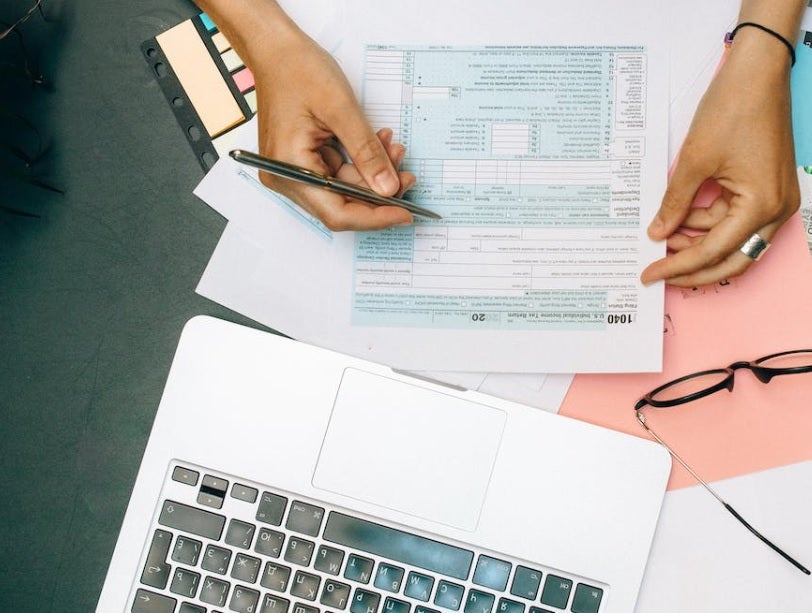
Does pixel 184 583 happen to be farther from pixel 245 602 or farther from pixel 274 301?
pixel 274 301

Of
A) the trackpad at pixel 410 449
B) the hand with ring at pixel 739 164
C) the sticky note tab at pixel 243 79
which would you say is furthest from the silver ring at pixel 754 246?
the sticky note tab at pixel 243 79

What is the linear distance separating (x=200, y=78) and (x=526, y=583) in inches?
21.4

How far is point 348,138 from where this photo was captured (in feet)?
2.00

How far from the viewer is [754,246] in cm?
63

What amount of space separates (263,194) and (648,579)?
19.1 inches

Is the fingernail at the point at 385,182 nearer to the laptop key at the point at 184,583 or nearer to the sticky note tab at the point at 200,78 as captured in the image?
the sticky note tab at the point at 200,78

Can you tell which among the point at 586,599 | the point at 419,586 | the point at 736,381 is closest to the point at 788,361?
the point at 736,381

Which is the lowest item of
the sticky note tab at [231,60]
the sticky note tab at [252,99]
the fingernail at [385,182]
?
the fingernail at [385,182]

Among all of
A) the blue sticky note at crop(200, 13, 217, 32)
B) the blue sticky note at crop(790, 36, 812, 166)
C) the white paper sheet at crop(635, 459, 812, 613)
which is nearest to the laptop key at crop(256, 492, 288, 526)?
the white paper sheet at crop(635, 459, 812, 613)

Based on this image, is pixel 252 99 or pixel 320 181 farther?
pixel 252 99

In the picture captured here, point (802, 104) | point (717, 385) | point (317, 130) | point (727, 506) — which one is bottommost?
point (727, 506)

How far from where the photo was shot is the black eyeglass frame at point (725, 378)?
0.65 m

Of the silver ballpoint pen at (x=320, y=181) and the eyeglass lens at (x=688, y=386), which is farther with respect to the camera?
the eyeglass lens at (x=688, y=386)

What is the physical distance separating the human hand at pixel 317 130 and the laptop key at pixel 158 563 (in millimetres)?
305
